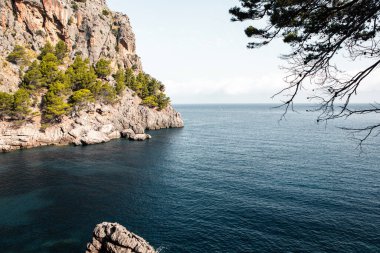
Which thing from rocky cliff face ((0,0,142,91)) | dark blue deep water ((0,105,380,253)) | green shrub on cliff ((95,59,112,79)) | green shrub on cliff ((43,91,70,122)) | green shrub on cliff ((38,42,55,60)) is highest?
rocky cliff face ((0,0,142,91))

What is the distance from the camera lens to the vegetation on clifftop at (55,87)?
7325 centimetres

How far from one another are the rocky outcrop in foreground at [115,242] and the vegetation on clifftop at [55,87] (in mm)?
60071

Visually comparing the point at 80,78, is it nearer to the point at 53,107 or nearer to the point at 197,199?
the point at 53,107

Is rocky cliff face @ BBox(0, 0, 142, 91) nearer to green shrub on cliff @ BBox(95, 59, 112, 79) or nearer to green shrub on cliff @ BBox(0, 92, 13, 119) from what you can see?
green shrub on cliff @ BBox(0, 92, 13, 119)

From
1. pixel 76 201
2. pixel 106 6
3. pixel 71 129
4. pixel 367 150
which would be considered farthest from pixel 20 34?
pixel 367 150

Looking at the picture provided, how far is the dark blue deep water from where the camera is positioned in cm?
2934

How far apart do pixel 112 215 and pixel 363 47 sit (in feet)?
112

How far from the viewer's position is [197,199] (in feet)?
133

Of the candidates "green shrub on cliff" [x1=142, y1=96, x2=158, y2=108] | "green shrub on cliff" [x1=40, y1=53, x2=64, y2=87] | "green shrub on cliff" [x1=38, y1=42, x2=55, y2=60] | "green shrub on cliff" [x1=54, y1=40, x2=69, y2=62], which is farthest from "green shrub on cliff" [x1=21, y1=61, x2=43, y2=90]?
"green shrub on cliff" [x1=142, y1=96, x2=158, y2=108]

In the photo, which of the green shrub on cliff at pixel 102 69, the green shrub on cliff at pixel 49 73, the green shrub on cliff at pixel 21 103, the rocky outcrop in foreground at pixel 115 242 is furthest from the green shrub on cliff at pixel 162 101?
the rocky outcrop in foreground at pixel 115 242

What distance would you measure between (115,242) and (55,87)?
70024 millimetres

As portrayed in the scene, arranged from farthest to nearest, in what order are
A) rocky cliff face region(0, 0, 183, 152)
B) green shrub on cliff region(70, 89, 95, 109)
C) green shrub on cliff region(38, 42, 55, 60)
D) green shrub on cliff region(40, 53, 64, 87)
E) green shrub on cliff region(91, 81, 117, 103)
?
green shrub on cliff region(38, 42, 55, 60)
green shrub on cliff region(91, 81, 117, 103)
green shrub on cliff region(70, 89, 95, 109)
green shrub on cliff region(40, 53, 64, 87)
rocky cliff face region(0, 0, 183, 152)

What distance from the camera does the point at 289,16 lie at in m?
11.6

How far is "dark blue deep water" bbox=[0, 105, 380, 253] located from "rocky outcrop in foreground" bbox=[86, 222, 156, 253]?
278cm
